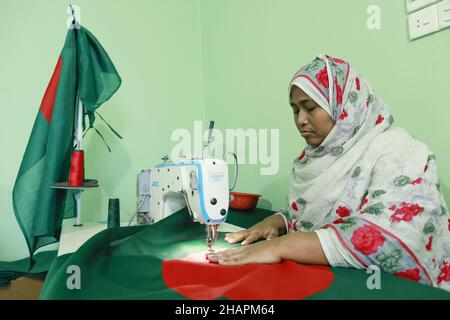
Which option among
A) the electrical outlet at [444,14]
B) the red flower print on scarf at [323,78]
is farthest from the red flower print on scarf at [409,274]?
the electrical outlet at [444,14]

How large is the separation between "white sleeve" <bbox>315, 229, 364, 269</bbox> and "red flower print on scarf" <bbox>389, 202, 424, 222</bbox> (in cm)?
14

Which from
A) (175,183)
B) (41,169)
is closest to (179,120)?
(41,169)

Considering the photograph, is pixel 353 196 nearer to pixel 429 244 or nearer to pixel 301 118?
pixel 429 244

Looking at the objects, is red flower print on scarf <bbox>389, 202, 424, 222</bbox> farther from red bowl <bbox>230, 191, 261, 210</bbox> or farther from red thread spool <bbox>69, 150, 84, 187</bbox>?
red thread spool <bbox>69, 150, 84, 187</bbox>

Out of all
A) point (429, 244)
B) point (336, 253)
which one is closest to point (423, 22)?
point (429, 244)

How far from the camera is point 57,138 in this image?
1475 millimetres

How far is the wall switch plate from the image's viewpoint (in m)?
1.20

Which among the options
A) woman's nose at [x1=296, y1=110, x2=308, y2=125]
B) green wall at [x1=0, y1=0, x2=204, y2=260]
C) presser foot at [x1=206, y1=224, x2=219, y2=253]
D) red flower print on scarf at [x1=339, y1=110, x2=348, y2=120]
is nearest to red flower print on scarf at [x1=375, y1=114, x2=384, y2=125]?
red flower print on scarf at [x1=339, y1=110, x2=348, y2=120]

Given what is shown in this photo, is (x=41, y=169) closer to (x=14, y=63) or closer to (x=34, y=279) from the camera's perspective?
(x=34, y=279)

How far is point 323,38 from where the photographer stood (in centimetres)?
162

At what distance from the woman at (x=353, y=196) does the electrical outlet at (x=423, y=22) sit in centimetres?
30

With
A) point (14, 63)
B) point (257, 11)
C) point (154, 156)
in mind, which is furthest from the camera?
point (154, 156)

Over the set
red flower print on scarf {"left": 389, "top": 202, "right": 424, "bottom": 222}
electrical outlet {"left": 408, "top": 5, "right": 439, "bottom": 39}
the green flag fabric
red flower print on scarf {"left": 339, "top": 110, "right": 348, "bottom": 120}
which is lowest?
the green flag fabric

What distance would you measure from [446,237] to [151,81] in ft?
6.31
